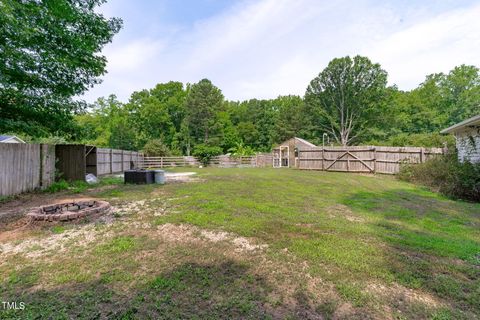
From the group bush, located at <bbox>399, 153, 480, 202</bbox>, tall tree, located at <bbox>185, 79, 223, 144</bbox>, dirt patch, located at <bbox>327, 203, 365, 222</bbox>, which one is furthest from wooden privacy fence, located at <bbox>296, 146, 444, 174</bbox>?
tall tree, located at <bbox>185, 79, 223, 144</bbox>

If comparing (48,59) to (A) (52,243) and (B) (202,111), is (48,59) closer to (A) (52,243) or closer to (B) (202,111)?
(A) (52,243)

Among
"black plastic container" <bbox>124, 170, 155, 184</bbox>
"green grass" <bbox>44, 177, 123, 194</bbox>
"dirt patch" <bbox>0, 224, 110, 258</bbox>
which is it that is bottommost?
"dirt patch" <bbox>0, 224, 110, 258</bbox>

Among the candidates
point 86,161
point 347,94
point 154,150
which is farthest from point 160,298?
point 347,94

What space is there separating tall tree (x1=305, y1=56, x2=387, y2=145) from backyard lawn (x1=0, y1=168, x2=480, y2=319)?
30210 mm

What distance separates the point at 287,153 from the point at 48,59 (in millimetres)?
21787

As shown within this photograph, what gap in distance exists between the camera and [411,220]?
15.2 feet

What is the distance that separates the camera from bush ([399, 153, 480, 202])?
713cm

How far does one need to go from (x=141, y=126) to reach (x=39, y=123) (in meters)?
31.3

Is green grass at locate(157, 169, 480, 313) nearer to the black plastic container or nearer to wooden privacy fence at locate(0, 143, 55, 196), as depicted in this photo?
the black plastic container

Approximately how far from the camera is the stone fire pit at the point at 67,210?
4.46 m

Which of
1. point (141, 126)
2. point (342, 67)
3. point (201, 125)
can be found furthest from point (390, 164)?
point (141, 126)

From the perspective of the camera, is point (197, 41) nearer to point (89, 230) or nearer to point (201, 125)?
point (89, 230)

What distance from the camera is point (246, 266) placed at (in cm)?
277

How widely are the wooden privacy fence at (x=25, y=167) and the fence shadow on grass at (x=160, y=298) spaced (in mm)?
5934
